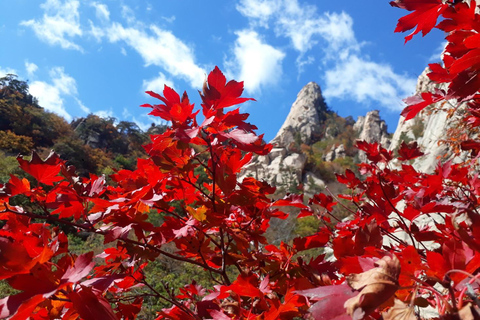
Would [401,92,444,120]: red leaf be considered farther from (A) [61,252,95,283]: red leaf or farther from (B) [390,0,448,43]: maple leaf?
(A) [61,252,95,283]: red leaf

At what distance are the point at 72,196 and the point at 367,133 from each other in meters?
33.6

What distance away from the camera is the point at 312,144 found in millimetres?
32812

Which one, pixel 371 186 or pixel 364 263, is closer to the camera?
pixel 364 263

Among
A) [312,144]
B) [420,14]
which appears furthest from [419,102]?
[312,144]

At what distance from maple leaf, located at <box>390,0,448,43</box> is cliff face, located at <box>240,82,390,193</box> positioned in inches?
624

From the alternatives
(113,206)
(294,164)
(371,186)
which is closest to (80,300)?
(113,206)

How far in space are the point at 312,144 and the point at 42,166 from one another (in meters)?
33.3

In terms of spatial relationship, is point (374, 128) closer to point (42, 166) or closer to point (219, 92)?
point (219, 92)

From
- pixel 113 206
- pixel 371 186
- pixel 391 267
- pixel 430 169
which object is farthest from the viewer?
pixel 430 169

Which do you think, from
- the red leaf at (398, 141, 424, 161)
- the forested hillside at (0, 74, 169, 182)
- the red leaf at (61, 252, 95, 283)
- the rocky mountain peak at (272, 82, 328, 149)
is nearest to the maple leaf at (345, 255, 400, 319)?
the red leaf at (61, 252, 95, 283)

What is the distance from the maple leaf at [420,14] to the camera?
0.62 metres

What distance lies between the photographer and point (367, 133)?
30.9 m

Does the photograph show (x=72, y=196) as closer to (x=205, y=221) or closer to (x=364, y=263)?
(x=205, y=221)

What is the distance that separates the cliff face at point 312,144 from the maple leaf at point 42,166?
625 inches
